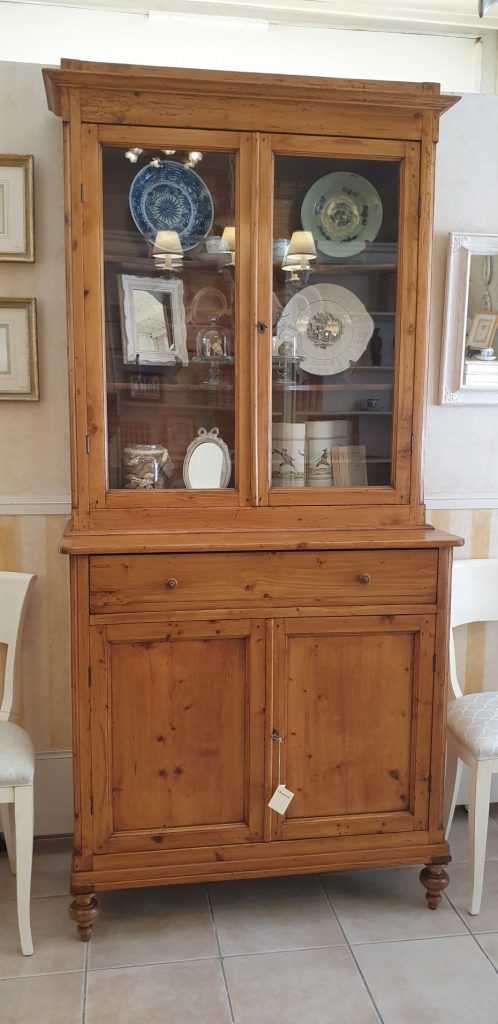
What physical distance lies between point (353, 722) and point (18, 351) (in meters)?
1.36

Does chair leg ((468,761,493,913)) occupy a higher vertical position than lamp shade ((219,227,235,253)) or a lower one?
lower

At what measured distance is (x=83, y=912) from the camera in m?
2.03

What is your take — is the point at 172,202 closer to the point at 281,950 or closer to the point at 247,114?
the point at 247,114

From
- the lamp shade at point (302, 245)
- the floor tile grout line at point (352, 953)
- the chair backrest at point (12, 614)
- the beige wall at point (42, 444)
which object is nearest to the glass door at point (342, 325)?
the lamp shade at point (302, 245)

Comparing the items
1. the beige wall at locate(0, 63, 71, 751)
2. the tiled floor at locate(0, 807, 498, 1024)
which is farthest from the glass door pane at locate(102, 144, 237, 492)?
the tiled floor at locate(0, 807, 498, 1024)

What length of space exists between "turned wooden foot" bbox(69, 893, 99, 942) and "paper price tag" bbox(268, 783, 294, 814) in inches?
19.3

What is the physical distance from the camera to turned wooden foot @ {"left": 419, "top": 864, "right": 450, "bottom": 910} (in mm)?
2166

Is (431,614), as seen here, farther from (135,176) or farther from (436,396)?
(135,176)

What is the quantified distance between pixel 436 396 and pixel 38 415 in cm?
120

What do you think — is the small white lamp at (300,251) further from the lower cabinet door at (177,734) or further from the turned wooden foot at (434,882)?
the turned wooden foot at (434,882)

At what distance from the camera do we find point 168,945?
6.67 feet

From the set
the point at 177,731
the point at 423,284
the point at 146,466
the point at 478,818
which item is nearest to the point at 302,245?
the point at 423,284

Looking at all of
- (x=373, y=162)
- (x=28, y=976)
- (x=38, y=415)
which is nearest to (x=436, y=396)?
(x=373, y=162)

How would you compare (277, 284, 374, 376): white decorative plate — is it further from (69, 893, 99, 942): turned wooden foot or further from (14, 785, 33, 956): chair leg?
(69, 893, 99, 942): turned wooden foot
